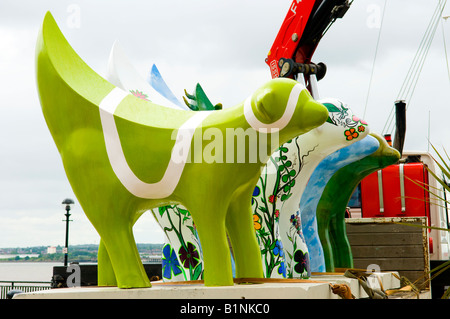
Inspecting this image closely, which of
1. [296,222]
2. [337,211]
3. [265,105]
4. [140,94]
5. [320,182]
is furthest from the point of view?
[337,211]

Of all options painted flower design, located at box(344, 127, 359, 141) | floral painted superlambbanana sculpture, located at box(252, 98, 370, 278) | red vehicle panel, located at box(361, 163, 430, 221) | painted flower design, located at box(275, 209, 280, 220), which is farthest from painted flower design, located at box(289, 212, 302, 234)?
red vehicle panel, located at box(361, 163, 430, 221)

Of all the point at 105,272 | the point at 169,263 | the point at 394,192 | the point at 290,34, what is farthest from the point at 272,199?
the point at 394,192

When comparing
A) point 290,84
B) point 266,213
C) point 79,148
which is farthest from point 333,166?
point 79,148

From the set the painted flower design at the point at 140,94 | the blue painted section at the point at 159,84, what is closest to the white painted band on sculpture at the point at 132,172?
the painted flower design at the point at 140,94

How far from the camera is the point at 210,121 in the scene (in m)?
2.45

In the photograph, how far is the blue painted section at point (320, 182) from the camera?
12.7 ft

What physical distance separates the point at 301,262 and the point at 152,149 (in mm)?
1421

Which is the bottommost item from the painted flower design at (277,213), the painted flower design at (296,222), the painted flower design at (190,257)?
Result: the painted flower design at (190,257)

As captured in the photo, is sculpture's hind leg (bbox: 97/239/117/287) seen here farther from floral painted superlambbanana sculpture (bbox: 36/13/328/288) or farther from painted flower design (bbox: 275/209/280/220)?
painted flower design (bbox: 275/209/280/220)

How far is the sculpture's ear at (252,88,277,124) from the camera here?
232cm

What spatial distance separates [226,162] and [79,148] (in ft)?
1.97

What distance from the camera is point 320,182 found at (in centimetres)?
398

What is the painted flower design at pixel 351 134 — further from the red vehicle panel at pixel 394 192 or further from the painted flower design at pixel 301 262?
the red vehicle panel at pixel 394 192

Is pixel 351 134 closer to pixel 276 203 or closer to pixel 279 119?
pixel 276 203
